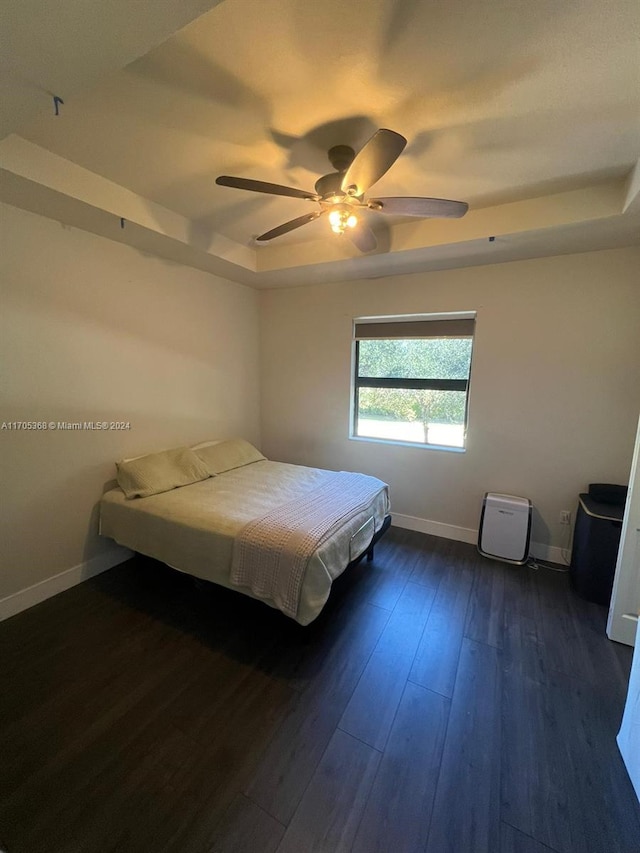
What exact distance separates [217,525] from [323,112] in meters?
2.16

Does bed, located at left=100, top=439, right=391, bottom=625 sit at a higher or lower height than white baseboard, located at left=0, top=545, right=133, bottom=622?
higher

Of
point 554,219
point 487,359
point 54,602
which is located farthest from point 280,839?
point 554,219

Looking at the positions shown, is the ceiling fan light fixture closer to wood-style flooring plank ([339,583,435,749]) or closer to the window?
the window

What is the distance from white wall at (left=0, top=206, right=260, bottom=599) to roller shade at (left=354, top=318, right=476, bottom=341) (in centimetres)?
156

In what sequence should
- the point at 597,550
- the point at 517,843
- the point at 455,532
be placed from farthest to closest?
the point at 455,532 → the point at 597,550 → the point at 517,843

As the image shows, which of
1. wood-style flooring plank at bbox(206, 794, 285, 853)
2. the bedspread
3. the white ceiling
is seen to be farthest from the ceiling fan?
wood-style flooring plank at bbox(206, 794, 285, 853)

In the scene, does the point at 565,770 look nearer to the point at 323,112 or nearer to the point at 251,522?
the point at 251,522

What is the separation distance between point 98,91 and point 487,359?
9.52ft

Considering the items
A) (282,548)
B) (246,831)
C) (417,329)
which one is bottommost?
(246,831)

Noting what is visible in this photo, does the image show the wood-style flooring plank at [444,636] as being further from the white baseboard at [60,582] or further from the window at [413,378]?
the white baseboard at [60,582]

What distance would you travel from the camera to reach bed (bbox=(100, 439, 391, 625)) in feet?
5.87

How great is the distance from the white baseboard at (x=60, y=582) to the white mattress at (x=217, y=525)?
0.28 meters

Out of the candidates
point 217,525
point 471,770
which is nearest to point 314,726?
point 471,770

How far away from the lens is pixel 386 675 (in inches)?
68.1
